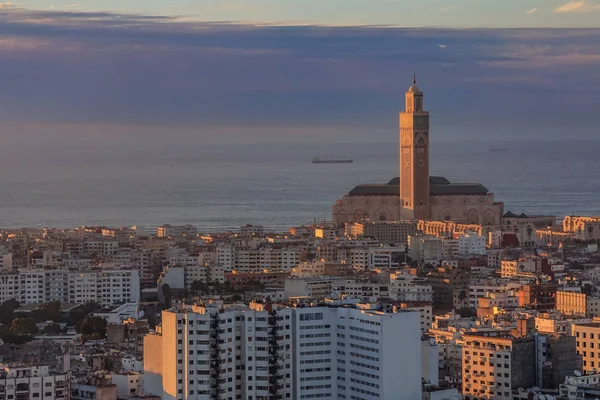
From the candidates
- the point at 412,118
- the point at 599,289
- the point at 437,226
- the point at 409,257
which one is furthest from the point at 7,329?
the point at 412,118

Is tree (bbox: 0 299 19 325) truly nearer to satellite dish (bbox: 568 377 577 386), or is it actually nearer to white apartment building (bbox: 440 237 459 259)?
white apartment building (bbox: 440 237 459 259)

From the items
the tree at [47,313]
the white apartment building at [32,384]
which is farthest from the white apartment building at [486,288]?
the white apartment building at [32,384]

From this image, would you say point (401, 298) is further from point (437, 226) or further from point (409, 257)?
point (437, 226)

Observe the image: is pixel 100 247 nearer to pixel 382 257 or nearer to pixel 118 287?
pixel 382 257

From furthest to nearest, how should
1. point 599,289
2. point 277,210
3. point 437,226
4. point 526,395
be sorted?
point 277,210 < point 437,226 < point 599,289 < point 526,395

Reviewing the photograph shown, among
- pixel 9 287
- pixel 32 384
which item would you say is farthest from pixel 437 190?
pixel 32 384
